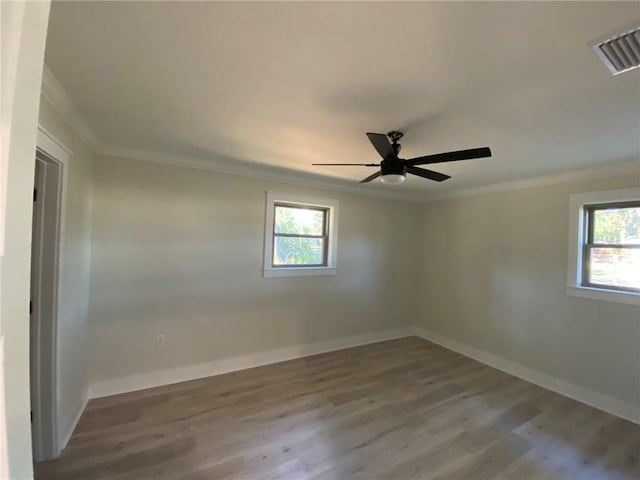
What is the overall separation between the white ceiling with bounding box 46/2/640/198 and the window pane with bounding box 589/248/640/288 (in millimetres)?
971

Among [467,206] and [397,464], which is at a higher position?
[467,206]

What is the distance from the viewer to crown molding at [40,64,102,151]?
160 cm

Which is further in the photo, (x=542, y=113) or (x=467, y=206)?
(x=467, y=206)

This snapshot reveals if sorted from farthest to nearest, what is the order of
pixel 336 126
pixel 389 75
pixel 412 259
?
pixel 412 259 < pixel 336 126 < pixel 389 75

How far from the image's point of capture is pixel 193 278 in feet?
10.4

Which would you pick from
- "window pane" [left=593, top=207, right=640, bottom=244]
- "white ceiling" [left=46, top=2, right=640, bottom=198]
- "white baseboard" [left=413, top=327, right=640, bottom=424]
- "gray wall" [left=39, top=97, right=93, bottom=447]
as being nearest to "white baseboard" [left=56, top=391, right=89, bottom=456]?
"gray wall" [left=39, top=97, right=93, bottom=447]

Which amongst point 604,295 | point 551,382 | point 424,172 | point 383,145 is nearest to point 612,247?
point 604,295

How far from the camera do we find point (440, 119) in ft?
6.43

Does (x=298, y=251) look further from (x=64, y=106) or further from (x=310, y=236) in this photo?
(x=64, y=106)

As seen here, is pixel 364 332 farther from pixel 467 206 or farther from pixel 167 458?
pixel 167 458

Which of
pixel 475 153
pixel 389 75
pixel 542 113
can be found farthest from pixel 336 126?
pixel 542 113

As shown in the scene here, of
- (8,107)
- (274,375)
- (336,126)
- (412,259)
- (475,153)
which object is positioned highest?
(336,126)

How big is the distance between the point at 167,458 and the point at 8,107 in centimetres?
242

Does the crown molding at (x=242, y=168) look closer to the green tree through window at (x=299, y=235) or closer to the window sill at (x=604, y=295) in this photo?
the green tree through window at (x=299, y=235)
